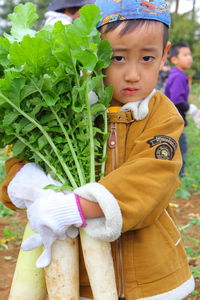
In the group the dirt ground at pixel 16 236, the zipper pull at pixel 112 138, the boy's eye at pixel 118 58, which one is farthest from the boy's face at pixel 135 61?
the dirt ground at pixel 16 236

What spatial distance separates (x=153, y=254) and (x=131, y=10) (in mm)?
925

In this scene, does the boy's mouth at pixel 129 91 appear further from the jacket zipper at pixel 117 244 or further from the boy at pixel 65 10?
the boy at pixel 65 10

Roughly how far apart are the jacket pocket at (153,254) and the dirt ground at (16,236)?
162 cm

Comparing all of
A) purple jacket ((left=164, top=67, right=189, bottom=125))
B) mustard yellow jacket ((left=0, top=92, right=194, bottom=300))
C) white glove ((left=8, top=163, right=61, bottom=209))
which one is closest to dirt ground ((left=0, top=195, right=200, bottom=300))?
purple jacket ((left=164, top=67, right=189, bottom=125))

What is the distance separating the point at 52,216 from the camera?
61.1 inches

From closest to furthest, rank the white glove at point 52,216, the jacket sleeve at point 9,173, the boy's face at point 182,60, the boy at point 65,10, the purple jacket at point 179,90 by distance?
the white glove at point 52,216, the jacket sleeve at point 9,173, the boy at point 65,10, the purple jacket at point 179,90, the boy's face at point 182,60

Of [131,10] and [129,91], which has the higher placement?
[131,10]

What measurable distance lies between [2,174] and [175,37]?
19.3 m

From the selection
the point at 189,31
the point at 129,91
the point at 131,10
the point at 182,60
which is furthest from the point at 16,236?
the point at 189,31

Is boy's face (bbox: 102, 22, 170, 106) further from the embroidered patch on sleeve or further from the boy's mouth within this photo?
the embroidered patch on sleeve

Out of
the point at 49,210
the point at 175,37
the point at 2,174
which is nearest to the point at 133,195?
the point at 49,210

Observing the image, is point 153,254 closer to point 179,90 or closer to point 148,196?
point 148,196

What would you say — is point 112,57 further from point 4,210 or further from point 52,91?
point 4,210

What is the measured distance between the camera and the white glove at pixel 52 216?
61.2 inches
